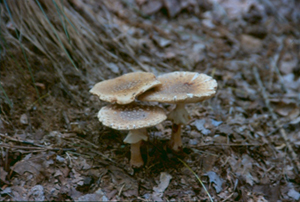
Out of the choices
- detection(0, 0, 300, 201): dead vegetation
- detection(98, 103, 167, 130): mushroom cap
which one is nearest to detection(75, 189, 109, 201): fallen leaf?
detection(0, 0, 300, 201): dead vegetation

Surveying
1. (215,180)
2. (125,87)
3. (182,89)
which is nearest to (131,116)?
(125,87)

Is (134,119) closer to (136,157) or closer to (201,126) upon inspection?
(136,157)

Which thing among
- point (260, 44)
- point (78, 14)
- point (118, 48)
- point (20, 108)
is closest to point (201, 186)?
point (20, 108)

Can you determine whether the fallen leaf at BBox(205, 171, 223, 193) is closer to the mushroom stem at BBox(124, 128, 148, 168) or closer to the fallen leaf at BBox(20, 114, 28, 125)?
the mushroom stem at BBox(124, 128, 148, 168)

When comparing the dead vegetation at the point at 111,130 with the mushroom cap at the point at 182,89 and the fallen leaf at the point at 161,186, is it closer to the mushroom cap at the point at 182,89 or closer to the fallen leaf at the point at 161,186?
the fallen leaf at the point at 161,186

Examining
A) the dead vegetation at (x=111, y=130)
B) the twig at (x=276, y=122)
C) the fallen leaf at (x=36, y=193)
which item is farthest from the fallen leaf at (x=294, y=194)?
the fallen leaf at (x=36, y=193)
